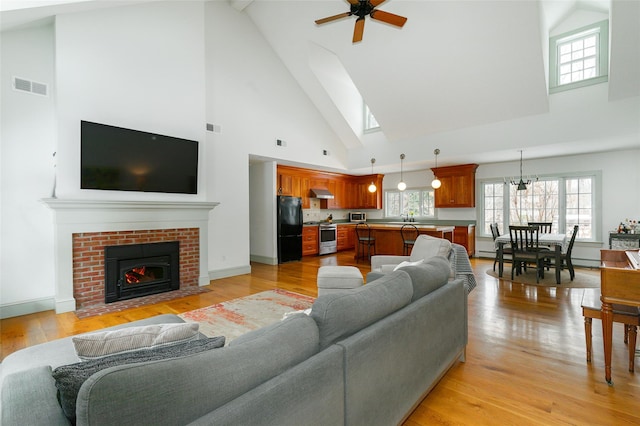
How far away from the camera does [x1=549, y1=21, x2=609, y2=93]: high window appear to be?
5406 millimetres

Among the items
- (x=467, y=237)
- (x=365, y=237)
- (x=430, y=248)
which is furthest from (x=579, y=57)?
(x=365, y=237)

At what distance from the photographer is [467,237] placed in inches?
309

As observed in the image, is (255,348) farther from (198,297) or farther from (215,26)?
(215,26)

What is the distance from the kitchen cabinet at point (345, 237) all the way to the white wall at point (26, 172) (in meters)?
6.74

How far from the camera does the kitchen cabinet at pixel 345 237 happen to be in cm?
934

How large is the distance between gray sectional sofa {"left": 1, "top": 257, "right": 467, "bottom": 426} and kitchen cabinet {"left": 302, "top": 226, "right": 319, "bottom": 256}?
6036mm

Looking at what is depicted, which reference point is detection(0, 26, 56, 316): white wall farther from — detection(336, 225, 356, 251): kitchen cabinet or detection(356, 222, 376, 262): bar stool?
detection(336, 225, 356, 251): kitchen cabinet

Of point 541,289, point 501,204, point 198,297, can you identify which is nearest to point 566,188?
point 501,204

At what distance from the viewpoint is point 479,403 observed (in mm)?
2080

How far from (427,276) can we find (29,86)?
5222 mm

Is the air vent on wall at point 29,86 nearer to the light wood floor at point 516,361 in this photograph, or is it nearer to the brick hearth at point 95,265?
the brick hearth at point 95,265

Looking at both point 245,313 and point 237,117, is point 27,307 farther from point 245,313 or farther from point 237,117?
point 237,117

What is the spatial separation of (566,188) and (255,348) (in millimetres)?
8406

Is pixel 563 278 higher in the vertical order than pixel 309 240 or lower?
lower
